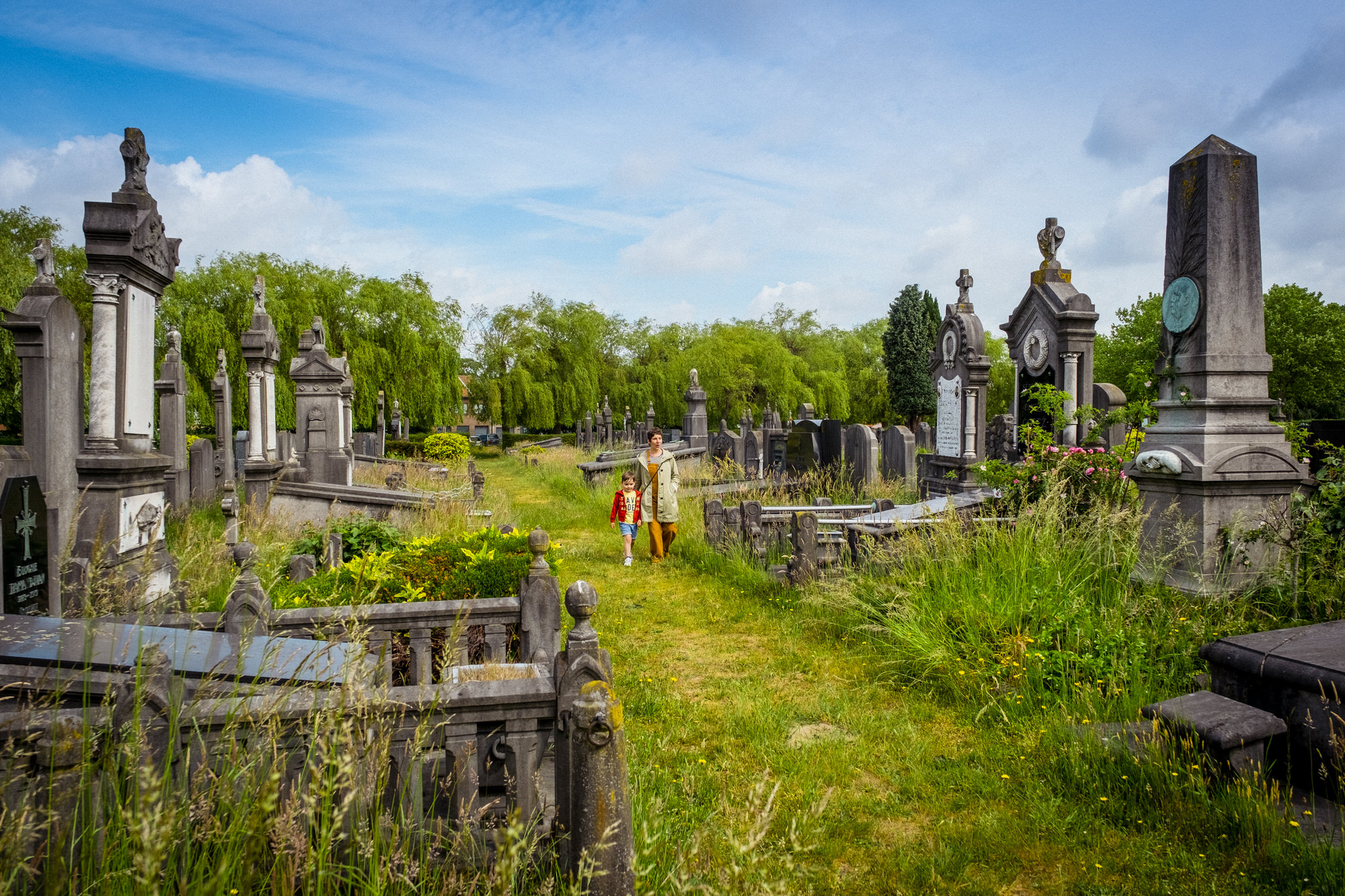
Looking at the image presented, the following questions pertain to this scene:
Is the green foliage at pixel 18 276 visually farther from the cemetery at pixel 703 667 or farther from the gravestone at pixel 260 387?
the cemetery at pixel 703 667

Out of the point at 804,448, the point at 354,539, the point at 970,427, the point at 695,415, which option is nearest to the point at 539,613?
the point at 354,539

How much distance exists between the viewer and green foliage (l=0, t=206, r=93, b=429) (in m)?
20.8

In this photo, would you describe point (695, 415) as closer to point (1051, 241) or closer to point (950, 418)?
point (950, 418)

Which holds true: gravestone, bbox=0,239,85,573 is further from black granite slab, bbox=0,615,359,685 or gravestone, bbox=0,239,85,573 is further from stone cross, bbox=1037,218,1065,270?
stone cross, bbox=1037,218,1065,270

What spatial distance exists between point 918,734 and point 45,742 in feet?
13.5

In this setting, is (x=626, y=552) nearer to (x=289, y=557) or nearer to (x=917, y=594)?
(x=289, y=557)

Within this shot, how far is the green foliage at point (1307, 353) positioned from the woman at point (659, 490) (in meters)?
36.9

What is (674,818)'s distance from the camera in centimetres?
344

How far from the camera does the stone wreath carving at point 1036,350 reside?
43.2 ft

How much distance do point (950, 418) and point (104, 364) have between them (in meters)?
13.5

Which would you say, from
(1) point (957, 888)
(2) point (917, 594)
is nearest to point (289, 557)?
(2) point (917, 594)

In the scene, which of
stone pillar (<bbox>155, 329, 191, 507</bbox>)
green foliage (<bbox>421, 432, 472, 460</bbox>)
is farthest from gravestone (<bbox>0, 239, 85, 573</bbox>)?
green foliage (<bbox>421, 432, 472, 460</bbox>)

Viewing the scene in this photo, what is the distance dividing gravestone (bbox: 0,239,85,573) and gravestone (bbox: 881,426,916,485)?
43.3 ft

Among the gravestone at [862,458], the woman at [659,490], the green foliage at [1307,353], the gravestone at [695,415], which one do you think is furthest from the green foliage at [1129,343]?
the woman at [659,490]
